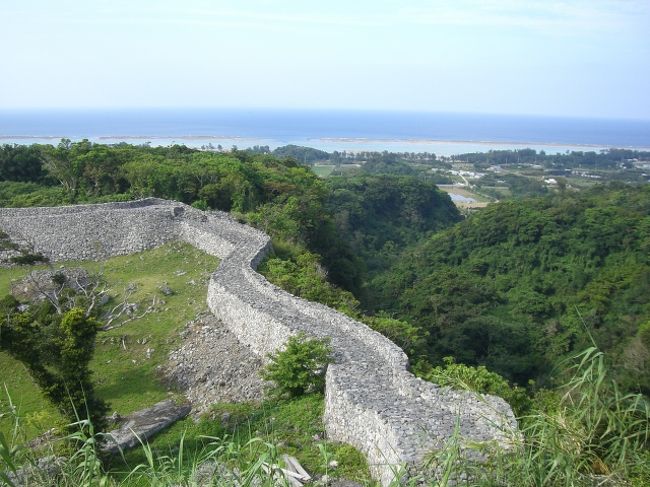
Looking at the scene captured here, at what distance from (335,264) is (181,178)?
9214mm

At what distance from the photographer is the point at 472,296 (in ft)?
103

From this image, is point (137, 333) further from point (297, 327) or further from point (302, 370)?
point (302, 370)

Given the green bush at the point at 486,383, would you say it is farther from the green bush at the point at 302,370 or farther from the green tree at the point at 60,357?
the green tree at the point at 60,357

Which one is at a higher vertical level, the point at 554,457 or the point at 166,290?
the point at 554,457

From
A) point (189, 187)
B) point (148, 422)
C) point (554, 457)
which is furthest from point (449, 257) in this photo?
point (554, 457)

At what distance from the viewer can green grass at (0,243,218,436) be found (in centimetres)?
1207

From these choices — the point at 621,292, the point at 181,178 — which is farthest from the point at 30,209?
the point at 621,292

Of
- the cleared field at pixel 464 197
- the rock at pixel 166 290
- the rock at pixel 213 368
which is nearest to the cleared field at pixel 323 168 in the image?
the cleared field at pixel 464 197

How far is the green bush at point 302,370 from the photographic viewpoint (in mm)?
10492

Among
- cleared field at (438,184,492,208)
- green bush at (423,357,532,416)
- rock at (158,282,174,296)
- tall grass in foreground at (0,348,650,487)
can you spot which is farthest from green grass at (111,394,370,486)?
cleared field at (438,184,492,208)

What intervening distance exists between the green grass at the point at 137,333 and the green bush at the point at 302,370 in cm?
313

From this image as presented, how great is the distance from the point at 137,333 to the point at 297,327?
5.21 meters

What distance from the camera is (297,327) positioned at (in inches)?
476

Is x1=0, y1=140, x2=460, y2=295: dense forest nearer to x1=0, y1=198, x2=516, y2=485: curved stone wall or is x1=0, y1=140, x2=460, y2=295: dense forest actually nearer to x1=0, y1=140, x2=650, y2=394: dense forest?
x1=0, y1=140, x2=650, y2=394: dense forest
